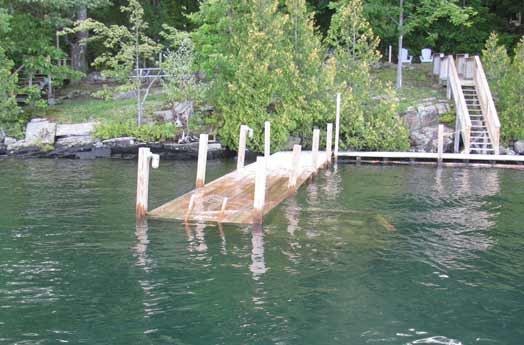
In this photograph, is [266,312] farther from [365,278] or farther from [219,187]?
[219,187]

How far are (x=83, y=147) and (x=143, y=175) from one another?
13715 millimetres

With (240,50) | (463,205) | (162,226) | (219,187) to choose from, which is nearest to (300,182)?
(219,187)

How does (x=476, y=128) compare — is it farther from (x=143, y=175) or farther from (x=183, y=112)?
(x=143, y=175)

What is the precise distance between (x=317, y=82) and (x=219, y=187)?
10654mm

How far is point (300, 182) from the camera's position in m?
17.5

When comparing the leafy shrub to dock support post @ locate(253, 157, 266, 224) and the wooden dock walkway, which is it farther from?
dock support post @ locate(253, 157, 266, 224)

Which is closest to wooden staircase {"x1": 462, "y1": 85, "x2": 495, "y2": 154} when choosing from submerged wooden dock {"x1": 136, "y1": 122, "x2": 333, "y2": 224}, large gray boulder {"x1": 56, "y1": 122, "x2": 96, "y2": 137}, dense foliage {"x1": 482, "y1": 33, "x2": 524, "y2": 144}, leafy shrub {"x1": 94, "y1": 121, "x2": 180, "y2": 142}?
dense foliage {"x1": 482, "y1": 33, "x2": 524, "y2": 144}

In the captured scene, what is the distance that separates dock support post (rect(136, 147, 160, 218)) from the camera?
12.3 meters

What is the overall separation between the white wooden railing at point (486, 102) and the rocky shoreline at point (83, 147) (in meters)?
10.5

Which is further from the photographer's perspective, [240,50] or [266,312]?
[240,50]

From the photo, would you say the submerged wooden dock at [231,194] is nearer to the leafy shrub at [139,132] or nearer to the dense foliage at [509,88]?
the leafy shrub at [139,132]

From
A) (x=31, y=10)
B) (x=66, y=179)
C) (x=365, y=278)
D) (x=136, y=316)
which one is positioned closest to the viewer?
(x=136, y=316)

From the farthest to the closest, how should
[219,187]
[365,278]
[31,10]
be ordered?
[31,10]
[219,187]
[365,278]

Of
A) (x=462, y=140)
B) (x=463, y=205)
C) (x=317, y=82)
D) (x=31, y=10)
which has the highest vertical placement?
(x=31, y=10)
